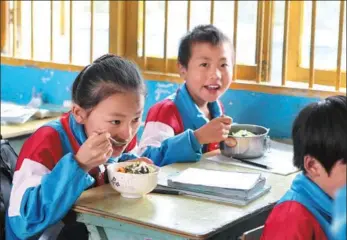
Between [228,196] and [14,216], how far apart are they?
580mm

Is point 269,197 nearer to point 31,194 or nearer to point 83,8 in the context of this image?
point 31,194

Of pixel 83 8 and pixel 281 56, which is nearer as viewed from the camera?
pixel 281 56

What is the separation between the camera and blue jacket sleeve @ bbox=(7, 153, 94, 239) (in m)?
1.69

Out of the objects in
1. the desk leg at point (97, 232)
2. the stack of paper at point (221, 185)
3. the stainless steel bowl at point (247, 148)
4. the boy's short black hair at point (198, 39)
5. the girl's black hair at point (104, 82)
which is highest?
the boy's short black hair at point (198, 39)

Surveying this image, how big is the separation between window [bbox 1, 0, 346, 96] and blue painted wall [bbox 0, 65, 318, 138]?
Result: 43 millimetres

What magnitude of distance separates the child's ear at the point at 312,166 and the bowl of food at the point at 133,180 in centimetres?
45

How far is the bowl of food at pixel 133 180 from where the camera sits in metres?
1.76

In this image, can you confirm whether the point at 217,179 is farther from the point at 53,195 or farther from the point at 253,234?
the point at 53,195

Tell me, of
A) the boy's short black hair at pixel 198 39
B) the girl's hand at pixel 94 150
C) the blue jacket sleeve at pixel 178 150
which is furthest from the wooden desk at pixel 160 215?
the boy's short black hair at pixel 198 39

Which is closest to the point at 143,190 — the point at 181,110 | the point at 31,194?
the point at 31,194

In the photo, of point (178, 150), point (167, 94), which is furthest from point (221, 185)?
point (167, 94)

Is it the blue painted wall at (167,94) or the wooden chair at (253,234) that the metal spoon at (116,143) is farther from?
the blue painted wall at (167,94)

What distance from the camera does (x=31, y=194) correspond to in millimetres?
1719

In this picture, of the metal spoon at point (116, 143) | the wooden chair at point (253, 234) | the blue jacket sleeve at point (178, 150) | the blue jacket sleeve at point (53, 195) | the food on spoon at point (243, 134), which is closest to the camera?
the wooden chair at point (253, 234)
